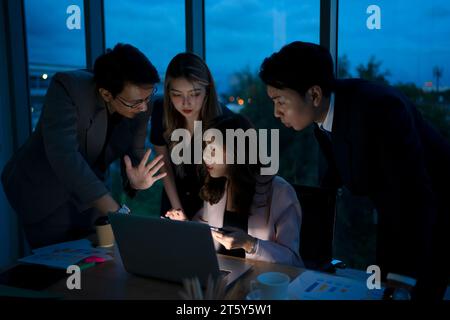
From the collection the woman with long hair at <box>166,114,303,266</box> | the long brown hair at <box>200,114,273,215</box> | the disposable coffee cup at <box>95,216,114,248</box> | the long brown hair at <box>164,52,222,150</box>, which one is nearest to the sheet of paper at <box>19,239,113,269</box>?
the disposable coffee cup at <box>95,216,114,248</box>

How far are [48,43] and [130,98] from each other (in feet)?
7.35

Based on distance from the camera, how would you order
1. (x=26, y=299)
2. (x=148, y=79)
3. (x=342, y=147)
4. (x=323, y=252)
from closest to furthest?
(x=26, y=299) < (x=342, y=147) < (x=148, y=79) < (x=323, y=252)

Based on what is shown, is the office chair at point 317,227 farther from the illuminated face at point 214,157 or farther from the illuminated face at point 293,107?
the illuminated face at point 293,107

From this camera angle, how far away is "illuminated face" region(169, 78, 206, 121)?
1957mm

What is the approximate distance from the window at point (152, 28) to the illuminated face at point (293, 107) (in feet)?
4.89

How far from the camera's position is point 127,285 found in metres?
1.36

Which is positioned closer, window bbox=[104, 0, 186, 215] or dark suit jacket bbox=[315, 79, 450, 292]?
dark suit jacket bbox=[315, 79, 450, 292]

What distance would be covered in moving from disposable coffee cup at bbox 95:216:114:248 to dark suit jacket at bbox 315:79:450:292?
1.00 meters

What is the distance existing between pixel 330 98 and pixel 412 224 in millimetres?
533

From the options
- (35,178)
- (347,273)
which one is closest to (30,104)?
(35,178)

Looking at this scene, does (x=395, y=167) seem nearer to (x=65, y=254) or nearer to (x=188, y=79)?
(x=188, y=79)

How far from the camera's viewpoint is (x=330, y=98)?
58.6 inches

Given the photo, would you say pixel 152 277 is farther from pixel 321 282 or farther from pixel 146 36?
pixel 146 36

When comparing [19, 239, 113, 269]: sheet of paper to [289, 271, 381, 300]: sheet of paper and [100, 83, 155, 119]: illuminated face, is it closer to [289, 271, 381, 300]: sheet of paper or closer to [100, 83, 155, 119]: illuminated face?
[100, 83, 155, 119]: illuminated face
